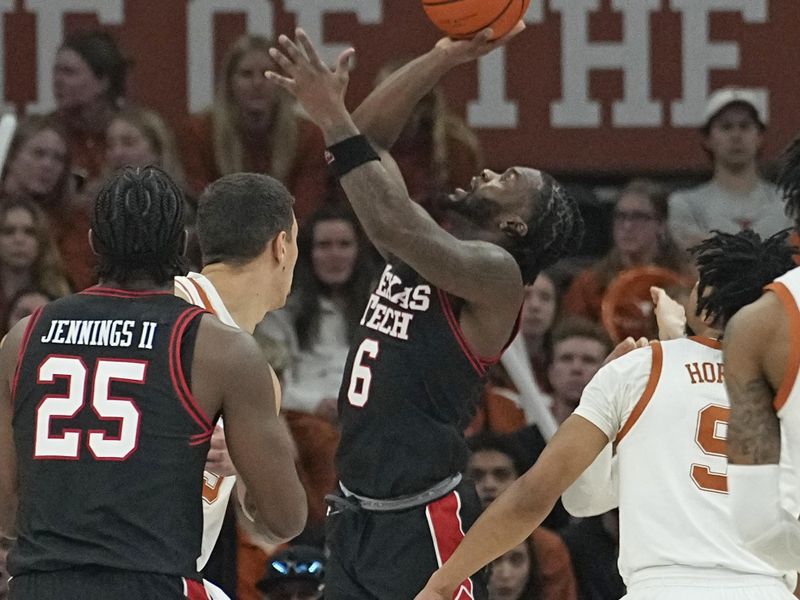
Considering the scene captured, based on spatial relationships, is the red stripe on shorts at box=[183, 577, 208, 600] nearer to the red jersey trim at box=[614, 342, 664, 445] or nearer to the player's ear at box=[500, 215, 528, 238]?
the red jersey trim at box=[614, 342, 664, 445]

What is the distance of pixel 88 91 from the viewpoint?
24.9 feet

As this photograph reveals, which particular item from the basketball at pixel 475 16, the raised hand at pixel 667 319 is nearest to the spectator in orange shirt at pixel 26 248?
the basketball at pixel 475 16

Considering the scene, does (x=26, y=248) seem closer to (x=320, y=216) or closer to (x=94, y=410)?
(x=320, y=216)

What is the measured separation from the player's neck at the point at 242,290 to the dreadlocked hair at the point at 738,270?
1.10m

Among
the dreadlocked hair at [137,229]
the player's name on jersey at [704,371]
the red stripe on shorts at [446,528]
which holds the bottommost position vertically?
the red stripe on shorts at [446,528]

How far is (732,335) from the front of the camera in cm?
292

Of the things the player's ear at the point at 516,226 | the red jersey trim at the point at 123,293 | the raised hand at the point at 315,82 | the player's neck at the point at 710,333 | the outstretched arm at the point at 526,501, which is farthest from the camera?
the player's ear at the point at 516,226

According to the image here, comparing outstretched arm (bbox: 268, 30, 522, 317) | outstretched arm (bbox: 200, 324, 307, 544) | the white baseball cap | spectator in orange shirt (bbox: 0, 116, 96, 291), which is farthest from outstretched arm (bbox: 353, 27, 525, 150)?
the white baseball cap

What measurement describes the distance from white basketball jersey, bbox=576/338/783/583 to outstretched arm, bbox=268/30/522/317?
525 millimetres

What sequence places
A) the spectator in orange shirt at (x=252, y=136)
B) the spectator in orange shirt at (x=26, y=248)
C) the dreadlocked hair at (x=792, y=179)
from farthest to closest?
the spectator in orange shirt at (x=252, y=136) → the spectator in orange shirt at (x=26, y=248) → the dreadlocked hair at (x=792, y=179)

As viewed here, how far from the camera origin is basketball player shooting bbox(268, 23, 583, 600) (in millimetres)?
4258

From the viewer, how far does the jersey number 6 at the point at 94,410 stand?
3.22 metres

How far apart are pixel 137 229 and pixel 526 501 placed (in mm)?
1225

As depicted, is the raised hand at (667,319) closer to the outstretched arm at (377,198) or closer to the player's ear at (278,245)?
the outstretched arm at (377,198)
